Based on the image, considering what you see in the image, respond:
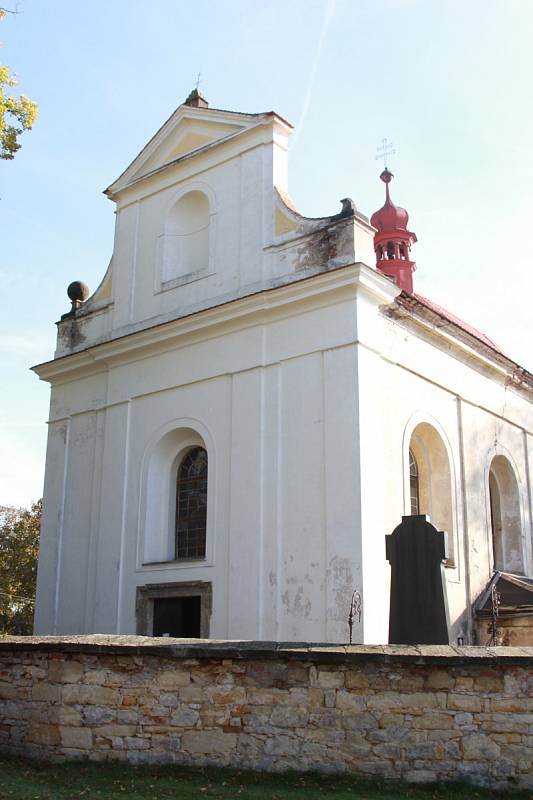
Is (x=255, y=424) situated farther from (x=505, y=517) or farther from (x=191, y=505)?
(x=505, y=517)

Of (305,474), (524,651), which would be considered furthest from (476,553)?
(524,651)

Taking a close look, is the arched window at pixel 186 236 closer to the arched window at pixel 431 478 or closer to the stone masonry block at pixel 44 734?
the arched window at pixel 431 478

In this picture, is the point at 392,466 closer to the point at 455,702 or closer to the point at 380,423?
the point at 380,423

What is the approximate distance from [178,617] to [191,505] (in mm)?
2084

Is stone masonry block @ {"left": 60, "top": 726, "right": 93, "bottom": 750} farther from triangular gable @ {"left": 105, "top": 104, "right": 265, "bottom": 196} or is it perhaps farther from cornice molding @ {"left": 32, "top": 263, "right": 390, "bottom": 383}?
triangular gable @ {"left": 105, "top": 104, "right": 265, "bottom": 196}

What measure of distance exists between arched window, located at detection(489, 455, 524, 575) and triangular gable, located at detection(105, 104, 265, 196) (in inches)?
338

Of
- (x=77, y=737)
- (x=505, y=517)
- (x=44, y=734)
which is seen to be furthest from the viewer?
(x=505, y=517)

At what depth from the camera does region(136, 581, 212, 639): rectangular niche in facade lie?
15109 mm

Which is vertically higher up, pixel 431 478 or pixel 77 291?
pixel 77 291

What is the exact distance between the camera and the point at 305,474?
1395cm

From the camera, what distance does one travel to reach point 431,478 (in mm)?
16672

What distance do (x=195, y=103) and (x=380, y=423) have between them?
8.39 meters

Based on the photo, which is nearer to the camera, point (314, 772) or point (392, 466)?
point (314, 772)

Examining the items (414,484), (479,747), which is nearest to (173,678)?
(479,747)
